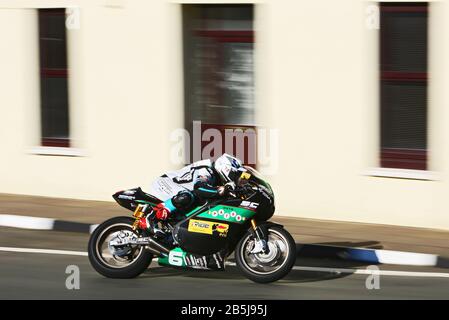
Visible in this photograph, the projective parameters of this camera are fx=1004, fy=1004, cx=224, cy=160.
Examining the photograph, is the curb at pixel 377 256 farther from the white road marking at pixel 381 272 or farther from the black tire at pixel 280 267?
the black tire at pixel 280 267

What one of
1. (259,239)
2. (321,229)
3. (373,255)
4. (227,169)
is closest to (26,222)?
(321,229)

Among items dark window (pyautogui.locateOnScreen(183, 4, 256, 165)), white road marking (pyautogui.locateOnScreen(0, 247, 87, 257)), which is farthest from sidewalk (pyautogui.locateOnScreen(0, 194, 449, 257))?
dark window (pyautogui.locateOnScreen(183, 4, 256, 165))

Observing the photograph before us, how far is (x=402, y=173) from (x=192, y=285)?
3921mm

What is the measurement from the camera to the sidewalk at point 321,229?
10.9 meters

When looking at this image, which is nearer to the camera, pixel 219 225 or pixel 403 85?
pixel 219 225

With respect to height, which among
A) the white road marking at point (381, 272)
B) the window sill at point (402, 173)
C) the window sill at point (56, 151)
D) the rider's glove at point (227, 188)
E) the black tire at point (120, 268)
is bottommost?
the white road marking at point (381, 272)

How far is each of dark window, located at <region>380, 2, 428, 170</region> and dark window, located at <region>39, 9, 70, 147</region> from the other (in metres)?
4.94

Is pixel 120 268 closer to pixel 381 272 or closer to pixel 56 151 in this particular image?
pixel 381 272

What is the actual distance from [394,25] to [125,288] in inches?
202

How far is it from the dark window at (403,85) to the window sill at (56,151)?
4626mm

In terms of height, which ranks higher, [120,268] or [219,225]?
[219,225]

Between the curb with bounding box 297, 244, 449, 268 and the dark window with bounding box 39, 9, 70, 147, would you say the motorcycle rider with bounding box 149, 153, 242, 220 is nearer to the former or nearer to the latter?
the curb with bounding box 297, 244, 449, 268

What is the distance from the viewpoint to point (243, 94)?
531 inches

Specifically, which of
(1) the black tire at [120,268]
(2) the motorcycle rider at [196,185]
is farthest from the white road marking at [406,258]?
(1) the black tire at [120,268]
